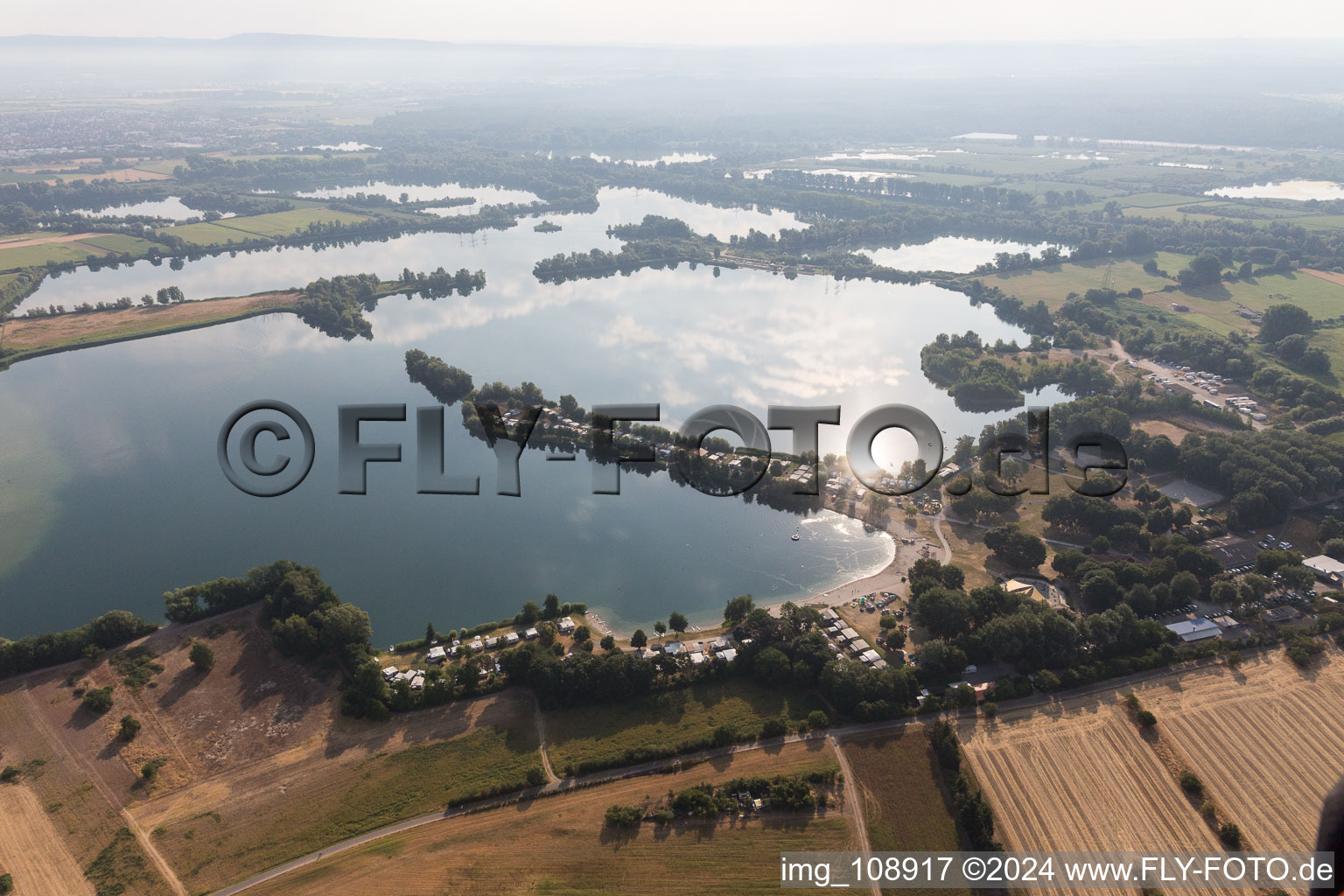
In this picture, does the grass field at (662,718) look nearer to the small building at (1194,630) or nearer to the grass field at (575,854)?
the grass field at (575,854)

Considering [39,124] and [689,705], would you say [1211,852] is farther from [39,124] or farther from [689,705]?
[39,124]

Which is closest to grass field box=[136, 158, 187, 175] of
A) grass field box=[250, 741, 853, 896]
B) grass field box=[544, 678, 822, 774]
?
grass field box=[544, 678, 822, 774]

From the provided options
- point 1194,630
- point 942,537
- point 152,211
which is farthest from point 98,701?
point 152,211

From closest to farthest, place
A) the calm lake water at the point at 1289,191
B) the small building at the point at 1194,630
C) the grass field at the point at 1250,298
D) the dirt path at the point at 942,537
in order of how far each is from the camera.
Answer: the small building at the point at 1194,630
the dirt path at the point at 942,537
the grass field at the point at 1250,298
the calm lake water at the point at 1289,191

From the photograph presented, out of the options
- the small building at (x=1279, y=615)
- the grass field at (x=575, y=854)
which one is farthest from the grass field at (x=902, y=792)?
the small building at (x=1279, y=615)

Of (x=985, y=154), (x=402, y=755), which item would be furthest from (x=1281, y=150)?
(x=402, y=755)

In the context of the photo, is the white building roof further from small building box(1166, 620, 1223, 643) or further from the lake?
the lake
